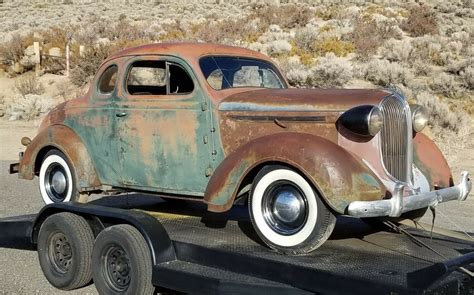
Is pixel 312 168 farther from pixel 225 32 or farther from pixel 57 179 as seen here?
pixel 225 32

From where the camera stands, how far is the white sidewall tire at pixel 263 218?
186 inches

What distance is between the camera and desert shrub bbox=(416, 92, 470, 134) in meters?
15.7

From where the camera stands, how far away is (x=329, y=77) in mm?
20078

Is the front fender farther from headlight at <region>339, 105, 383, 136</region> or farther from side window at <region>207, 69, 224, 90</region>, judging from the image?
side window at <region>207, 69, 224, 90</region>

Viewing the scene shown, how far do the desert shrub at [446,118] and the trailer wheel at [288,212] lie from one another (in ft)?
37.9

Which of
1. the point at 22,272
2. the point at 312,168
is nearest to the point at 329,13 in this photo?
the point at 22,272

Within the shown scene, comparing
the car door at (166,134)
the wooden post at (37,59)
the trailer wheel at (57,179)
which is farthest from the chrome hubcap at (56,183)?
the wooden post at (37,59)

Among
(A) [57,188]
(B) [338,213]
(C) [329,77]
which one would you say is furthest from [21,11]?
(B) [338,213]

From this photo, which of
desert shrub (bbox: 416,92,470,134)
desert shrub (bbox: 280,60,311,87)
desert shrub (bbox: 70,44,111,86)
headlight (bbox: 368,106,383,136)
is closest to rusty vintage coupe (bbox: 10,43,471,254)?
headlight (bbox: 368,106,383,136)

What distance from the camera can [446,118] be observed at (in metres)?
15.9

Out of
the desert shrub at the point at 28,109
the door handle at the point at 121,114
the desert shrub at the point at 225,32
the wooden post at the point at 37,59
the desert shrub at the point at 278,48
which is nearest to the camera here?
the door handle at the point at 121,114

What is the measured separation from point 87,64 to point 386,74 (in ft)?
36.3

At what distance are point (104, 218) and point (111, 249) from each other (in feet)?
1.35

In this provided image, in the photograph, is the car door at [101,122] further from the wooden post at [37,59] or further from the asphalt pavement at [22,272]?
the wooden post at [37,59]
